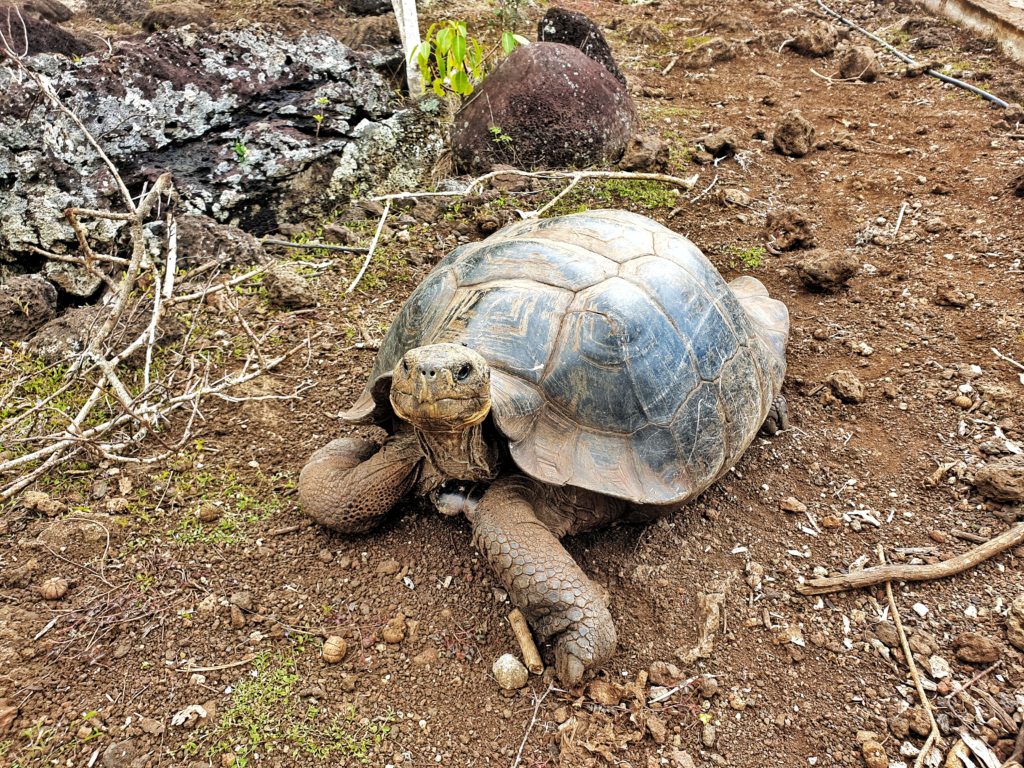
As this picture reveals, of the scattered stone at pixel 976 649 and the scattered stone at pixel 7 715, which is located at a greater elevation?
the scattered stone at pixel 7 715

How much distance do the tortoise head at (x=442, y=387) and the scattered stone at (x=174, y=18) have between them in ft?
20.0

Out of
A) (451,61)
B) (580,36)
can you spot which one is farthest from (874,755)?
(580,36)

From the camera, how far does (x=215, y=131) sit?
4.26 m

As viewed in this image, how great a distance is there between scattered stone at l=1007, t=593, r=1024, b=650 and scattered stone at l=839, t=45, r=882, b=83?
5.81 m

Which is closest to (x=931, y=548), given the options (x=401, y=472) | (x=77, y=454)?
(x=401, y=472)

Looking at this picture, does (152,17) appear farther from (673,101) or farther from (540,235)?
(540,235)

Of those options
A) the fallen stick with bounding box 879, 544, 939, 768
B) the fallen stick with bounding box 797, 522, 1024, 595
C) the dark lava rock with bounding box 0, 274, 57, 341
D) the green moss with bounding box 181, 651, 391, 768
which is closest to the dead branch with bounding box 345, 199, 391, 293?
the dark lava rock with bounding box 0, 274, 57, 341

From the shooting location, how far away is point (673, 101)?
623 centimetres

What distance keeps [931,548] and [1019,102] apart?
16.4 ft

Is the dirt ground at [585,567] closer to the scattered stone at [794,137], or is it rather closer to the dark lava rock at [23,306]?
the dark lava rock at [23,306]

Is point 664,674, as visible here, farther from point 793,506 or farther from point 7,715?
point 7,715

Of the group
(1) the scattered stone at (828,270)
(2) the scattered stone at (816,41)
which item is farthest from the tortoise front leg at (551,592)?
(2) the scattered stone at (816,41)

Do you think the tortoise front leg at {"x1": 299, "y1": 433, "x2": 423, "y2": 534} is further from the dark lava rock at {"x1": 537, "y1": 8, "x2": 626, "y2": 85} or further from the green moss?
the dark lava rock at {"x1": 537, "y1": 8, "x2": 626, "y2": 85}

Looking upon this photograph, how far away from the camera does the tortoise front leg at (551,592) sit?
199cm
